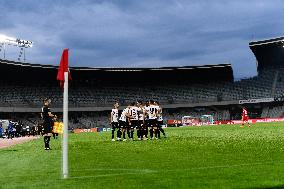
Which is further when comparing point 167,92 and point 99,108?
point 167,92

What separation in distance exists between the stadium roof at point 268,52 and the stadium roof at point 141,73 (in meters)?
6.06

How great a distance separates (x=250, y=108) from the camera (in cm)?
9119

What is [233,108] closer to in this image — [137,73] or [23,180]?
[137,73]

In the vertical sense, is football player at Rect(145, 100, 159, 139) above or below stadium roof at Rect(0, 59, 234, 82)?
below

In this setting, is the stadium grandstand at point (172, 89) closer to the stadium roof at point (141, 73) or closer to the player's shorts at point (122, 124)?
the stadium roof at point (141, 73)

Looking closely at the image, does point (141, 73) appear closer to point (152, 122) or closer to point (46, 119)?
point (152, 122)

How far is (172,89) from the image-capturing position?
92375mm

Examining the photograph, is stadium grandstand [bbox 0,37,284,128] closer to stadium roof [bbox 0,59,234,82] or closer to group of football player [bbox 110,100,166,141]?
stadium roof [bbox 0,59,234,82]

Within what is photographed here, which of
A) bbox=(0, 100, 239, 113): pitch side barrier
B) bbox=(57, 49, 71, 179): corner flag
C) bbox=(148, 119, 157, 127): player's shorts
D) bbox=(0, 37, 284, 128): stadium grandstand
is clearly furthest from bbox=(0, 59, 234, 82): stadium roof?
bbox=(57, 49, 71, 179): corner flag

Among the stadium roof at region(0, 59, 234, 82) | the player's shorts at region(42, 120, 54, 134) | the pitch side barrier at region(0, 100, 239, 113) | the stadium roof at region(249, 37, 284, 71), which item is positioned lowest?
the player's shorts at region(42, 120, 54, 134)

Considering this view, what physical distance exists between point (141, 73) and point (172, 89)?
298 inches

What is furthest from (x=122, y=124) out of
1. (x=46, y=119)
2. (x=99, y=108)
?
(x=99, y=108)

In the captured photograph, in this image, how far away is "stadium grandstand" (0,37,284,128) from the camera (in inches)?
3248

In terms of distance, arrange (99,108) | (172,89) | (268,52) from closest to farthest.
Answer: (99,108)
(268,52)
(172,89)
